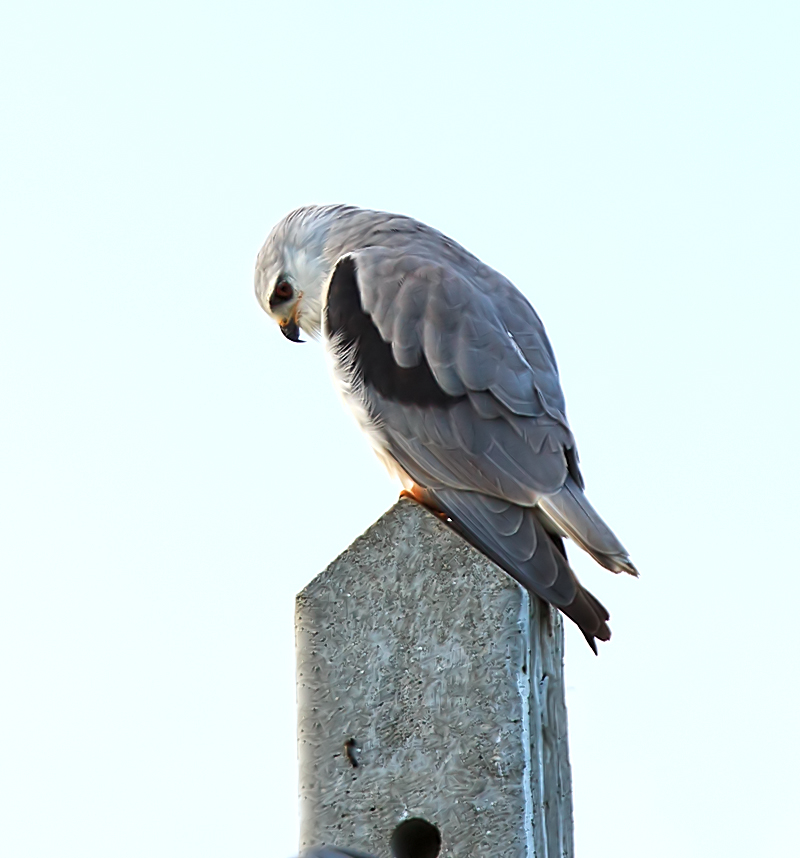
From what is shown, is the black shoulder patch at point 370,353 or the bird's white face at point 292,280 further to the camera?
the bird's white face at point 292,280

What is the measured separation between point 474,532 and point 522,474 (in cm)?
25

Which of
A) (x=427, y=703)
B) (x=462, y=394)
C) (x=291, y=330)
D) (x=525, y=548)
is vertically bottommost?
(x=427, y=703)

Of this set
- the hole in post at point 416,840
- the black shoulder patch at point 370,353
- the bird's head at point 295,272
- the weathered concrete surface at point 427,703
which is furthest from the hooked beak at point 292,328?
the hole in post at point 416,840

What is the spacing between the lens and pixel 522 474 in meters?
3.46

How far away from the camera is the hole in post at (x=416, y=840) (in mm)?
2506

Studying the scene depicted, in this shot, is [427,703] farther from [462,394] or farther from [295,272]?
[295,272]

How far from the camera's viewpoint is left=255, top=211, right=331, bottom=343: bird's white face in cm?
484

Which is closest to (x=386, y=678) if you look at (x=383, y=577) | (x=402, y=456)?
(x=383, y=577)

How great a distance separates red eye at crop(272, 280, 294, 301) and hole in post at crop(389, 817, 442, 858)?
2.82 meters

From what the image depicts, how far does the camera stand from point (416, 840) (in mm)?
2570

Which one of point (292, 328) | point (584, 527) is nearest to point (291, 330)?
point (292, 328)

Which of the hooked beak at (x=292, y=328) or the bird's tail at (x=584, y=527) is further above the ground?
the hooked beak at (x=292, y=328)

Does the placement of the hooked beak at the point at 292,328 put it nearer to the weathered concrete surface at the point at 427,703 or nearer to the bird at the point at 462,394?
the bird at the point at 462,394

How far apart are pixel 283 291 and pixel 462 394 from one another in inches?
57.9
